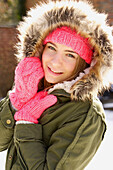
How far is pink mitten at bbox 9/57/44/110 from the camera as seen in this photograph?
1.52m

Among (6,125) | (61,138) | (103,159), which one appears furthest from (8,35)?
(61,138)

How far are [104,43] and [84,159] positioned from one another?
68 centimetres

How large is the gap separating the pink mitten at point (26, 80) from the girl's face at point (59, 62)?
10 cm

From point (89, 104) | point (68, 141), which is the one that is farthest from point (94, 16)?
point (68, 141)

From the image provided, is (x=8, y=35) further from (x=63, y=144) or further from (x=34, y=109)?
(x=63, y=144)

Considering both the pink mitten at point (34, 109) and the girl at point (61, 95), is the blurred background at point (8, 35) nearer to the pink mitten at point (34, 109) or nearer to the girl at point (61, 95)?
the girl at point (61, 95)

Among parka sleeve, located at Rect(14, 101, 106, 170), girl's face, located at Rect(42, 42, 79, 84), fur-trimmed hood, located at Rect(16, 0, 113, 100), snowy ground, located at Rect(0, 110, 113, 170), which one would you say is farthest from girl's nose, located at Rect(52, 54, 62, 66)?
snowy ground, located at Rect(0, 110, 113, 170)

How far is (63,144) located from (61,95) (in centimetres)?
30

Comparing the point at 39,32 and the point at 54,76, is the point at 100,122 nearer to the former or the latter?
the point at 54,76

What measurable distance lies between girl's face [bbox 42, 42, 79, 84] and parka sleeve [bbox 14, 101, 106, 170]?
29 centimetres

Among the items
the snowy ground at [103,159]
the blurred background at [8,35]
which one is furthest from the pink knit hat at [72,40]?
the blurred background at [8,35]

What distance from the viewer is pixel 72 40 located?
1396 mm

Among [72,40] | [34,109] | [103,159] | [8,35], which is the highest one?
[8,35]

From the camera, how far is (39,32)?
5.01 feet
